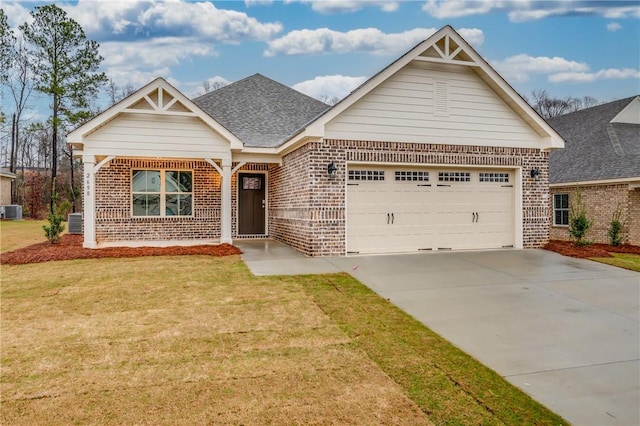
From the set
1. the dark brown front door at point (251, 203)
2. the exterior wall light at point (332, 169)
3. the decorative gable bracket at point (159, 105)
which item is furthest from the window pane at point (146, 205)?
the exterior wall light at point (332, 169)

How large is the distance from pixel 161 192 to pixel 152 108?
310 centimetres

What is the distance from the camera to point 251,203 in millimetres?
14523

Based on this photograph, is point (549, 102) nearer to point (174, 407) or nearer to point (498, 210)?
point (498, 210)

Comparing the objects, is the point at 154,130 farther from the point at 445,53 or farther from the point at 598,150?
the point at 598,150

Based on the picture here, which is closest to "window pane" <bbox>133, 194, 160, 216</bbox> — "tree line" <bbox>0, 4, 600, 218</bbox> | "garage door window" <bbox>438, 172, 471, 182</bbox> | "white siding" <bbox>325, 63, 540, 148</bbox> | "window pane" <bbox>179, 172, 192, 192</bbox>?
"window pane" <bbox>179, 172, 192, 192</bbox>

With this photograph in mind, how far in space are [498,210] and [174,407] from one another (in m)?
10.6

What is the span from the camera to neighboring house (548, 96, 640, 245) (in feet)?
47.6

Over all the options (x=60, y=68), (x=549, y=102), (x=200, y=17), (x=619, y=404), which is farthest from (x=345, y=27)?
(x=549, y=102)

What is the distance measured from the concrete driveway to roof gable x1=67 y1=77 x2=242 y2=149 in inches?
170

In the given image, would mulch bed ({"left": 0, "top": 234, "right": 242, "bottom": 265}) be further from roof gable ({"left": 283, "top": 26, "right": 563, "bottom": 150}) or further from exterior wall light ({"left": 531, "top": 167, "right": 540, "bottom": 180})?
exterior wall light ({"left": 531, "top": 167, "right": 540, "bottom": 180})

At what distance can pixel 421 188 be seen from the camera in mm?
10984

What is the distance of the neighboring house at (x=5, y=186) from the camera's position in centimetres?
2733

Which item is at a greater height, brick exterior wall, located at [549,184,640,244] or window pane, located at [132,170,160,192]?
window pane, located at [132,170,160,192]

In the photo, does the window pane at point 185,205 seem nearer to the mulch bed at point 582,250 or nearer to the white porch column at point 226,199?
the white porch column at point 226,199
